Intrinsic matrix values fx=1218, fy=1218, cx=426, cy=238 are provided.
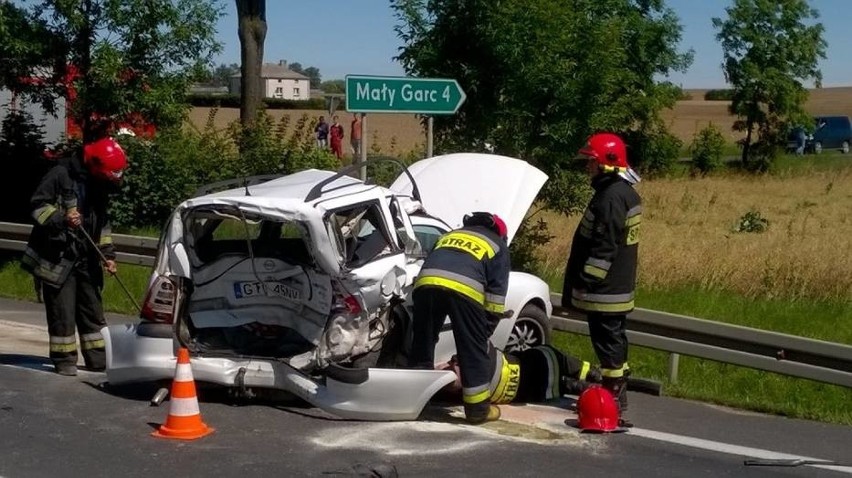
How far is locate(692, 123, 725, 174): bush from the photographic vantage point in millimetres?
42344

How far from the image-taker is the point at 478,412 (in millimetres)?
7602

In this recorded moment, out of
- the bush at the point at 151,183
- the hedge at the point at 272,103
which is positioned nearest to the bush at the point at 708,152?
the hedge at the point at 272,103

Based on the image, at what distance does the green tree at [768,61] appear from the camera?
1668 inches

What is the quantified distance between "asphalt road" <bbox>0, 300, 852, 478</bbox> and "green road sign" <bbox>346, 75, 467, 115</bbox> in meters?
3.69

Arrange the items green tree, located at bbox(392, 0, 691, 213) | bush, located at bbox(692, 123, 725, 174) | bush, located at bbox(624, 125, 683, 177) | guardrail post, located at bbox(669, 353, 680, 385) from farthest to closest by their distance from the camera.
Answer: bush, located at bbox(692, 123, 725, 174) < bush, located at bbox(624, 125, 683, 177) < green tree, located at bbox(392, 0, 691, 213) < guardrail post, located at bbox(669, 353, 680, 385)

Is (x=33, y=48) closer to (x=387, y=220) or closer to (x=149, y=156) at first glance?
(x=149, y=156)

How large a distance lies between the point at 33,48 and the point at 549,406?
400 inches

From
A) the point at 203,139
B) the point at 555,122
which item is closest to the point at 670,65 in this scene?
the point at 203,139

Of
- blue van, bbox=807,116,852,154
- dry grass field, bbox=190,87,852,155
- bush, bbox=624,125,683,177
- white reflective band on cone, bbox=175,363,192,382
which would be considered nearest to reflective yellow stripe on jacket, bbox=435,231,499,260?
white reflective band on cone, bbox=175,363,192,382

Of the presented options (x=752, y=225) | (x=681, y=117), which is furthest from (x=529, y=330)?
(x=681, y=117)

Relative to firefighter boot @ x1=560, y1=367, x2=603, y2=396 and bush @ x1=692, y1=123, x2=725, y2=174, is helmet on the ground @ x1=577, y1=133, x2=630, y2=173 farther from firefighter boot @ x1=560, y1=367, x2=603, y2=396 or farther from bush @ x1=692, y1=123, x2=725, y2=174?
bush @ x1=692, y1=123, x2=725, y2=174

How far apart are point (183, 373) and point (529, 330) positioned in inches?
118

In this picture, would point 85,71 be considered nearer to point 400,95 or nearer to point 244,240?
point 400,95

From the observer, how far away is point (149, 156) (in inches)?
700
